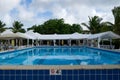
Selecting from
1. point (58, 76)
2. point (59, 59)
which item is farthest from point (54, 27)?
point (58, 76)

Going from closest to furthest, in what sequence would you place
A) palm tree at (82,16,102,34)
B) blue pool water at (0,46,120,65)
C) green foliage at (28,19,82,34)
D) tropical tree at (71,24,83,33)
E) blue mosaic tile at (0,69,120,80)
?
blue mosaic tile at (0,69,120,80)
blue pool water at (0,46,120,65)
palm tree at (82,16,102,34)
green foliage at (28,19,82,34)
tropical tree at (71,24,83,33)

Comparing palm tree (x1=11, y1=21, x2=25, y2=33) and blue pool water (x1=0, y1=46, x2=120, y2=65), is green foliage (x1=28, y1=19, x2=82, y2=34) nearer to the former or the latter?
palm tree (x1=11, y1=21, x2=25, y2=33)

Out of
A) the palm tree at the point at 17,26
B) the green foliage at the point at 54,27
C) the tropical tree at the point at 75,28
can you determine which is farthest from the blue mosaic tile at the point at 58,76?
the tropical tree at the point at 75,28

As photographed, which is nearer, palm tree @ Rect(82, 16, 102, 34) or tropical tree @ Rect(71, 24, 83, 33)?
palm tree @ Rect(82, 16, 102, 34)

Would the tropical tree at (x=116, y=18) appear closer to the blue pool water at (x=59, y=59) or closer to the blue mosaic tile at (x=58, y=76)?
the blue pool water at (x=59, y=59)

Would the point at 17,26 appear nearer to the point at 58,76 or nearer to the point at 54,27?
the point at 54,27

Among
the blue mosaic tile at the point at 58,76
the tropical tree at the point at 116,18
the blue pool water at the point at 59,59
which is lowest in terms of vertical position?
the blue pool water at the point at 59,59

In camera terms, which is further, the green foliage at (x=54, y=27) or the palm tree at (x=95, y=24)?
the green foliage at (x=54, y=27)

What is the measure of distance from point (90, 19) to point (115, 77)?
42.4 m

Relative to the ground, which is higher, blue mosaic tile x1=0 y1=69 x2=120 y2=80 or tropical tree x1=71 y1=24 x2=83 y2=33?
tropical tree x1=71 y1=24 x2=83 y2=33

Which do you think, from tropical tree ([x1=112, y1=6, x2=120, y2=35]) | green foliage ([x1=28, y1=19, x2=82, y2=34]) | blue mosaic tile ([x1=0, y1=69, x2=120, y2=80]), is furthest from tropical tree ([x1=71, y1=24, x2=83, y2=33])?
blue mosaic tile ([x1=0, y1=69, x2=120, y2=80])

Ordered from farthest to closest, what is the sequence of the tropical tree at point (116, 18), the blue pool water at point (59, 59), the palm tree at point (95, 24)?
1. the palm tree at point (95, 24)
2. the tropical tree at point (116, 18)
3. the blue pool water at point (59, 59)

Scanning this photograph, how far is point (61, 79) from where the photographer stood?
3416 mm

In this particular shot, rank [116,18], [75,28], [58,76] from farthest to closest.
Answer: [75,28]
[116,18]
[58,76]
